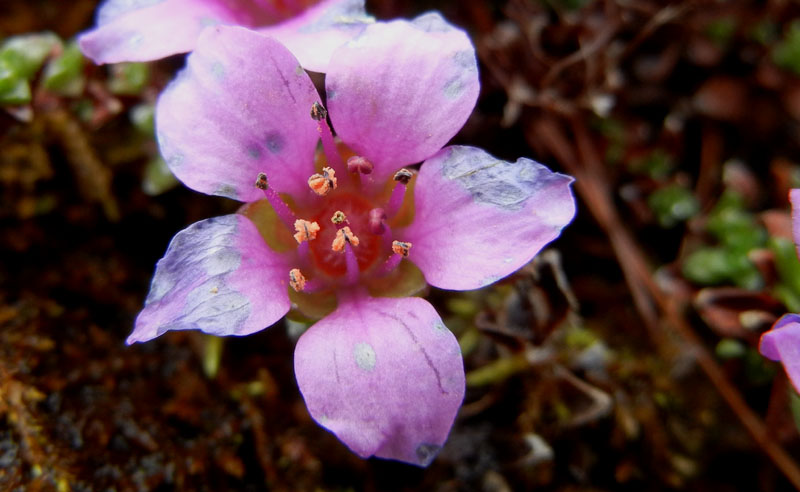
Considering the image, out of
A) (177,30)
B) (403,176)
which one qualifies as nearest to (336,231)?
(403,176)

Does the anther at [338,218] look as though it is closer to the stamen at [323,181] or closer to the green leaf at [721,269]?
the stamen at [323,181]

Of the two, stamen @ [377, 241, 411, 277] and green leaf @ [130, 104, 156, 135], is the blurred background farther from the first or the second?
stamen @ [377, 241, 411, 277]

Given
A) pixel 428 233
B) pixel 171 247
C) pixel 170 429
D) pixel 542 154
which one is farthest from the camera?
pixel 542 154

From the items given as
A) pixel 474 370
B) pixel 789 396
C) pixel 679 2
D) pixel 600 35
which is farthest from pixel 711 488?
pixel 679 2

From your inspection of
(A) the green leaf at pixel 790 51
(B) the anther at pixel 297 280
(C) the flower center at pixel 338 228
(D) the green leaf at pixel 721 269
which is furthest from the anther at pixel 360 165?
(A) the green leaf at pixel 790 51

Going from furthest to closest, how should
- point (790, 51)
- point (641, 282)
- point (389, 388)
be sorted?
1. point (790, 51)
2. point (641, 282)
3. point (389, 388)

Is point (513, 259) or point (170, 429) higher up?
point (513, 259)

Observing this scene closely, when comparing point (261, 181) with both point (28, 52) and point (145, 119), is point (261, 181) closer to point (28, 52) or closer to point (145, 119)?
point (145, 119)

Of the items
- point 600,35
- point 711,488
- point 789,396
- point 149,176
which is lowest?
point 711,488

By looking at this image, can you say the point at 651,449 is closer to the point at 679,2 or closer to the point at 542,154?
the point at 542,154
